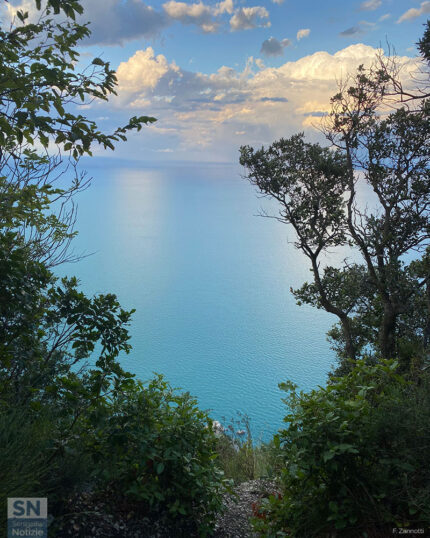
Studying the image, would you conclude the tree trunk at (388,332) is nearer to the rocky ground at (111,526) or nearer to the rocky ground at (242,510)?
the rocky ground at (242,510)

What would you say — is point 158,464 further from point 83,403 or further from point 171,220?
point 171,220

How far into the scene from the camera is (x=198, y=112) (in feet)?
151

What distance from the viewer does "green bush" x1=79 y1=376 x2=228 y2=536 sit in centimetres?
278

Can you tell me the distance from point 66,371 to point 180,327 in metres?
18.2

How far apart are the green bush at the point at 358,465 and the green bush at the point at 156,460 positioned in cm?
58

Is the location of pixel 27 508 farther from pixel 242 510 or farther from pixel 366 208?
pixel 366 208

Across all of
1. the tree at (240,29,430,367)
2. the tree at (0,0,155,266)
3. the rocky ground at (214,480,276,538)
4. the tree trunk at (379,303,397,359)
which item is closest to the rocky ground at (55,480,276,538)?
the rocky ground at (214,480,276,538)

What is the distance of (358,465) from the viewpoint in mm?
2758

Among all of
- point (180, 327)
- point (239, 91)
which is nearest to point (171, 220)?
point (239, 91)

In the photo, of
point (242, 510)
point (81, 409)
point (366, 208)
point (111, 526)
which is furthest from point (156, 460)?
point (366, 208)

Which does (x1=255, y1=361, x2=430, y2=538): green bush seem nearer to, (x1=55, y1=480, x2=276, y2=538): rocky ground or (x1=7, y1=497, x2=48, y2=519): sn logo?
(x1=55, y1=480, x2=276, y2=538): rocky ground

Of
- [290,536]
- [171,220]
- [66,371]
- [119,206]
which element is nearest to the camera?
[290,536]

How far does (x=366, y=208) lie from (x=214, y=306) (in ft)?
61.0

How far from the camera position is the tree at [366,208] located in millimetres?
7996
